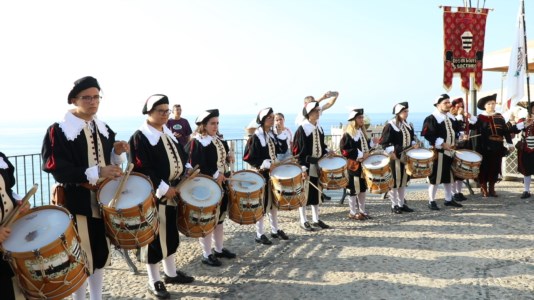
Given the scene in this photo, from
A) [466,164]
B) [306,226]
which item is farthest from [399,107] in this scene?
[306,226]

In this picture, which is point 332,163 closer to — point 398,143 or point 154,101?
point 398,143

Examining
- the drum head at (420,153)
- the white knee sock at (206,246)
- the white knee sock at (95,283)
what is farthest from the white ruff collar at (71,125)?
the drum head at (420,153)

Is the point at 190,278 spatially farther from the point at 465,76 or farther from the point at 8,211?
the point at 465,76

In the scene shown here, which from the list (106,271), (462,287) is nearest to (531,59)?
(462,287)

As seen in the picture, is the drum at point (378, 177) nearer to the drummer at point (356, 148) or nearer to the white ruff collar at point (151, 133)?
the drummer at point (356, 148)

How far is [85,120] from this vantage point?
3314 millimetres

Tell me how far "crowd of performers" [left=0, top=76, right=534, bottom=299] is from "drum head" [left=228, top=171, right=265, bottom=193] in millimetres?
121

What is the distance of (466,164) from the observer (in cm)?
700

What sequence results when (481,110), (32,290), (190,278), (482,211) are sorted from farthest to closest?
1. (481,110)
2. (482,211)
3. (190,278)
4. (32,290)

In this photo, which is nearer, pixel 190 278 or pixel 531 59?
pixel 190 278

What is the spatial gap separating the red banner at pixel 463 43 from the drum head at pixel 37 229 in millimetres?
8058

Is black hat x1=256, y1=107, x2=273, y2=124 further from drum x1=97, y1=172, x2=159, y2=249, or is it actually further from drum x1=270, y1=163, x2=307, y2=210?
drum x1=97, y1=172, x2=159, y2=249

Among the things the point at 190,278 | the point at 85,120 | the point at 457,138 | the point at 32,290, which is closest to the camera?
the point at 32,290

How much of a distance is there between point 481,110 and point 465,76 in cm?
87
